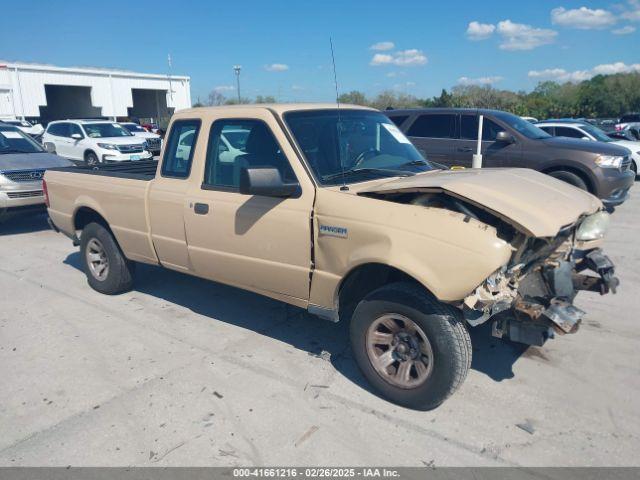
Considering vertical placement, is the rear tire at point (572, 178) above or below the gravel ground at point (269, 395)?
above

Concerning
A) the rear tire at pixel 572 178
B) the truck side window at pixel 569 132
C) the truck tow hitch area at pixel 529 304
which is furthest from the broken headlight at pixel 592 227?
the truck side window at pixel 569 132

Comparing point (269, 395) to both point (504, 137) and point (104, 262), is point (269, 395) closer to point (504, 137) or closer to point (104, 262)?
point (104, 262)

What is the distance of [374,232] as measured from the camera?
3254 mm

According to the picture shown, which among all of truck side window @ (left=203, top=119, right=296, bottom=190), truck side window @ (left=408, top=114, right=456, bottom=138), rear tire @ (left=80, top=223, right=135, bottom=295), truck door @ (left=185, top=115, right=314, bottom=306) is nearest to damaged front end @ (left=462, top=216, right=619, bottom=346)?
truck door @ (left=185, top=115, right=314, bottom=306)

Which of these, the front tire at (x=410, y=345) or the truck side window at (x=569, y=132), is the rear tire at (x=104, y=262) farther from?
the truck side window at (x=569, y=132)

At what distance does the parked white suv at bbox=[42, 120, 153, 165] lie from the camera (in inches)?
646

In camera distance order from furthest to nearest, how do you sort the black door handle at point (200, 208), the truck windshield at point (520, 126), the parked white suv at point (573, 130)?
the parked white suv at point (573, 130)
the truck windshield at point (520, 126)
the black door handle at point (200, 208)

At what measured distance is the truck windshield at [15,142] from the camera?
9.66 metres

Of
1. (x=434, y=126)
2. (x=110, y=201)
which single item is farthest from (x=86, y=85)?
(x=110, y=201)

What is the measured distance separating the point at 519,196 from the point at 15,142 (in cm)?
1006

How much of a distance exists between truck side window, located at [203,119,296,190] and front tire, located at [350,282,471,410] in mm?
1235

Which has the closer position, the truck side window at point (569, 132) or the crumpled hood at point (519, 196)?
the crumpled hood at point (519, 196)

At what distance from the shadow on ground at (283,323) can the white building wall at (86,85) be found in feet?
129

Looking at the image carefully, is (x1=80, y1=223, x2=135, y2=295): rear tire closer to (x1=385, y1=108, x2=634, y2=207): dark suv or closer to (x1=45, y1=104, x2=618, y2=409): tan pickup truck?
(x1=45, y1=104, x2=618, y2=409): tan pickup truck
